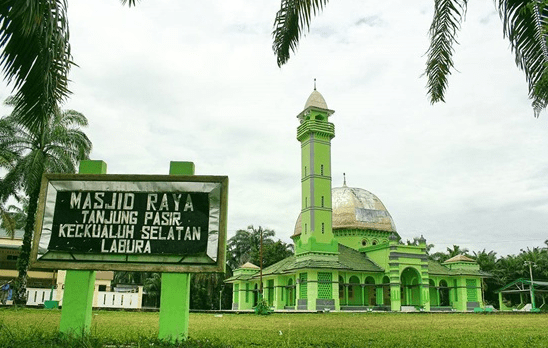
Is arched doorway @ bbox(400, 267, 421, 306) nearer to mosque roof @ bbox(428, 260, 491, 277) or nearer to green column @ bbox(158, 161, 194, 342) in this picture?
mosque roof @ bbox(428, 260, 491, 277)

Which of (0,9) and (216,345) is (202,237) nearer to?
(216,345)

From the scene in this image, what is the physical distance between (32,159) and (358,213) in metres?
32.1

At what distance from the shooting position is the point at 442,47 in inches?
313

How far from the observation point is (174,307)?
23.0ft

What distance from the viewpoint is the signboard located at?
23.1ft

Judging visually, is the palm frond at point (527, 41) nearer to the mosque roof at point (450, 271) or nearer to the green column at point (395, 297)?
the green column at point (395, 297)

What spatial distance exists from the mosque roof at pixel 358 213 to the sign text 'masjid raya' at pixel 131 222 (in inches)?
1602

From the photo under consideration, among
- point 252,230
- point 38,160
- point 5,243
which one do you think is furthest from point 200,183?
point 252,230

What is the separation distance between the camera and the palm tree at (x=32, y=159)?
71.7 feet

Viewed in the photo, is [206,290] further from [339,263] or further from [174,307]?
[174,307]

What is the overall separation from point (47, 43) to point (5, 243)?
38600mm

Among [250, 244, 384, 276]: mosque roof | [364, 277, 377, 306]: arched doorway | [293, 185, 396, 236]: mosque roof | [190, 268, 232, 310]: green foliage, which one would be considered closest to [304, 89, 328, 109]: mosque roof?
[293, 185, 396, 236]: mosque roof

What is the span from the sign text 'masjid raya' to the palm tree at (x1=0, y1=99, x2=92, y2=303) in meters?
15.8

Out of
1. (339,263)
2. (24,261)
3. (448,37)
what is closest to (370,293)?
(339,263)
